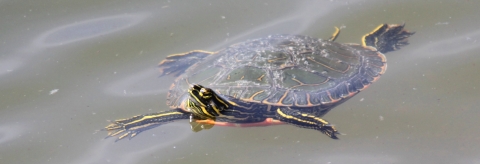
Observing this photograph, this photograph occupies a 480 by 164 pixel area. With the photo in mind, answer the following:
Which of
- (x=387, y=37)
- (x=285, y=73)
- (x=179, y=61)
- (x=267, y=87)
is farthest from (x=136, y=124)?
(x=387, y=37)

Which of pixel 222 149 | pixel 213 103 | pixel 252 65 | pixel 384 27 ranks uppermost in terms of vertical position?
pixel 384 27

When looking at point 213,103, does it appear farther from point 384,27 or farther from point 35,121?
point 384,27

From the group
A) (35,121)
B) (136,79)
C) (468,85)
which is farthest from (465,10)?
(35,121)

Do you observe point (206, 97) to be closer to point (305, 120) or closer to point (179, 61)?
point (305, 120)

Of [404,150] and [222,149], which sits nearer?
[404,150]

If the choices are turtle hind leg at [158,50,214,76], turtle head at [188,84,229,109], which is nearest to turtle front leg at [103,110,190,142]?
turtle head at [188,84,229,109]

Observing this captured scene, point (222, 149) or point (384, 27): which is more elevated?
point (384, 27)

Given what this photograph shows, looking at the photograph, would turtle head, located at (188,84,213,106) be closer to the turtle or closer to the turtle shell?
the turtle
